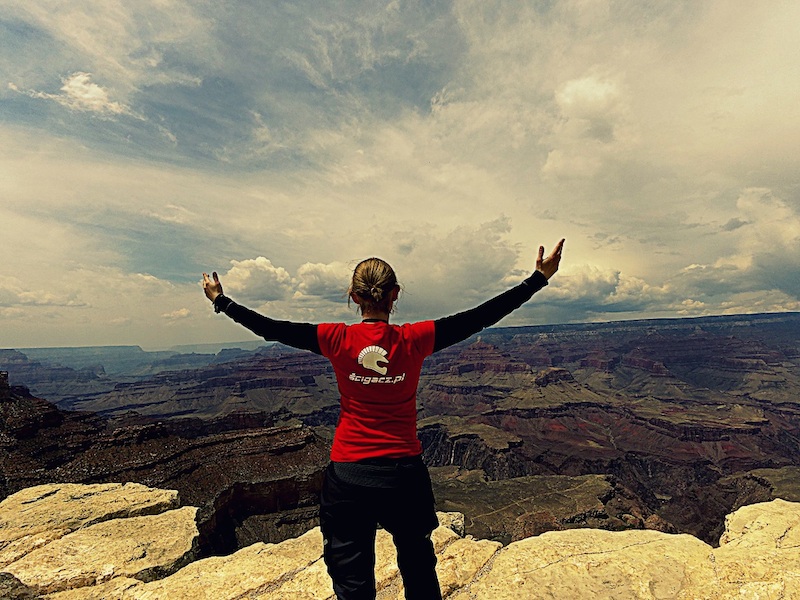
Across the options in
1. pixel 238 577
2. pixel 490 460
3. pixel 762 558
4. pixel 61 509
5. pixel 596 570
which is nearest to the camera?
pixel 762 558

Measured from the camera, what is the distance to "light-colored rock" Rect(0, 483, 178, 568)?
8.59 metres

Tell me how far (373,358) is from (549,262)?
2107mm

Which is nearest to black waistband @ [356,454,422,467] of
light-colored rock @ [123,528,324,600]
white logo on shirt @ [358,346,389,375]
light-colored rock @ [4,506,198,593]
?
white logo on shirt @ [358,346,389,375]

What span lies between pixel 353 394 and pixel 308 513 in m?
53.5

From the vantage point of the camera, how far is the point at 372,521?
12.2 ft

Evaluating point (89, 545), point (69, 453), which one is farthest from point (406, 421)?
point (69, 453)

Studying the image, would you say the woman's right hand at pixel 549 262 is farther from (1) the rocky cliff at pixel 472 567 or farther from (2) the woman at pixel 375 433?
(1) the rocky cliff at pixel 472 567

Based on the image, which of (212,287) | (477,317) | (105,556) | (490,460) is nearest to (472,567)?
(477,317)

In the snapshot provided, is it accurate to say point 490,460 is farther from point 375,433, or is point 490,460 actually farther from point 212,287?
point 212,287

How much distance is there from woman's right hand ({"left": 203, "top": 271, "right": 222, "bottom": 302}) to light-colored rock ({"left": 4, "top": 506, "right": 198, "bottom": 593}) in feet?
20.4

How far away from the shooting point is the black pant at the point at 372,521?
3619 millimetres

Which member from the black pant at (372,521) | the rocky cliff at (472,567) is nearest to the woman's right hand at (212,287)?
the black pant at (372,521)

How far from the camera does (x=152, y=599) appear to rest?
5945 mm

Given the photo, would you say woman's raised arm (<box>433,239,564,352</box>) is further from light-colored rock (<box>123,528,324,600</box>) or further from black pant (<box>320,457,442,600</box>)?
light-colored rock (<box>123,528,324,600</box>)
